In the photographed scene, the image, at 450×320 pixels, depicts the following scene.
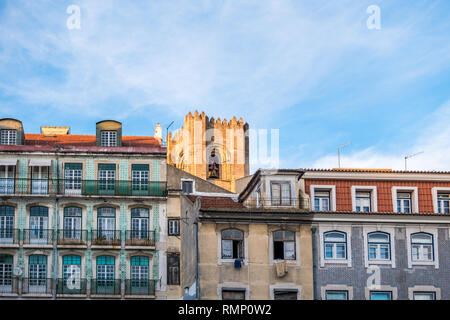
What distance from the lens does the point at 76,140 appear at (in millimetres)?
71688

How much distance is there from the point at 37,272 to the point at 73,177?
701 cm

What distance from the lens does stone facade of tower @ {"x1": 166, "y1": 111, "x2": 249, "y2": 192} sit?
120 metres

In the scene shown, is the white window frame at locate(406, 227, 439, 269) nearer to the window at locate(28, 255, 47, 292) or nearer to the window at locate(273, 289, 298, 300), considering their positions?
the window at locate(273, 289, 298, 300)

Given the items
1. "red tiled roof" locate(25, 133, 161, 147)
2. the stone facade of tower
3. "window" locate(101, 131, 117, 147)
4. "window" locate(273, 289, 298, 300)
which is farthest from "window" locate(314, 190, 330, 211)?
the stone facade of tower

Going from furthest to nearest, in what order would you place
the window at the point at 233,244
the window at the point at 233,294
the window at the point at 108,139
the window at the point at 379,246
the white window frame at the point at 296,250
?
the window at the point at 108,139
the window at the point at 379,246
the white window frame at the point at 296,250
the window at the point at 233,244
the window at the point at 233,294

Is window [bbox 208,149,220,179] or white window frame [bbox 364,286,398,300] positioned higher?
window [bbox 208,149,220,179]

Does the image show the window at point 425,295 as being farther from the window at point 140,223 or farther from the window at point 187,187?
the window at point 187,187

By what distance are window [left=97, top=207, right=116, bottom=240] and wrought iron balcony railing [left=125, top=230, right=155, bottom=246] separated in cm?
109

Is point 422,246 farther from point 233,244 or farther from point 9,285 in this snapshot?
point 9,285

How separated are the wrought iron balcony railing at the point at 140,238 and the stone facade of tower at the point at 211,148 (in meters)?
52.5

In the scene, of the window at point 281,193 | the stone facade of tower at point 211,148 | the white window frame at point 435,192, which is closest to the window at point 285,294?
the window at point 281,193

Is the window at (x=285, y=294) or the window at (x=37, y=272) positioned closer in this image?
the window at (x=285, y=294)

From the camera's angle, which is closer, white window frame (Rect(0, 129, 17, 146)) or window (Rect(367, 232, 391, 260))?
window (Rect(367, 232, 391, 260))

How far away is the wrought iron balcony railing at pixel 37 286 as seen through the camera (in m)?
62.5
